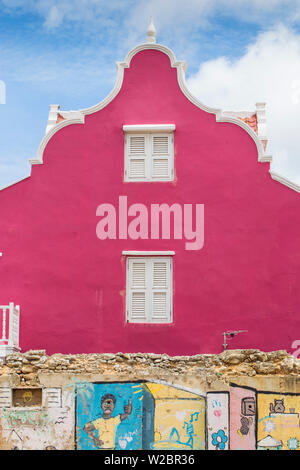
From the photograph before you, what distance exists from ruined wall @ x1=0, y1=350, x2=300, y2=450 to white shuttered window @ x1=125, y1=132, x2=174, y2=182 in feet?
21.7

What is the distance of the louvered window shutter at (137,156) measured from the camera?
2408 centimetres

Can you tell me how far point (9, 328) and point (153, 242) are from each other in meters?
5.19

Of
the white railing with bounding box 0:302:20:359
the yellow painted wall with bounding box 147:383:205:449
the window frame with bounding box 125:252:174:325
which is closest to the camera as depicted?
the yellow painted wall with bounding box 147:383:205:449

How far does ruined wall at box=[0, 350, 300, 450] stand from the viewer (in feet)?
66.8

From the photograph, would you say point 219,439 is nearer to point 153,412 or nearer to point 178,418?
point 178,418

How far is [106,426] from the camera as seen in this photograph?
20.5 meters

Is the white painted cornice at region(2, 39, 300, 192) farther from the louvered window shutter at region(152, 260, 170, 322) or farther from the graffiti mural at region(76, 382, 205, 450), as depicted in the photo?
the graffiti mural at region(76, 382, 205, 450)

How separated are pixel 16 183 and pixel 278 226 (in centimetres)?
846

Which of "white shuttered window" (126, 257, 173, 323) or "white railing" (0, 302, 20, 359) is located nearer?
"white railing" (0, 302, 20, 359)

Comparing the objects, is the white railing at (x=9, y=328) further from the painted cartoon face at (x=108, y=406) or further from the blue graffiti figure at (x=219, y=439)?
the blue graffiti figure at (x=219, y=439)

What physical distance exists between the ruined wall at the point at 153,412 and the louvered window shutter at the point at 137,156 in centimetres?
665
